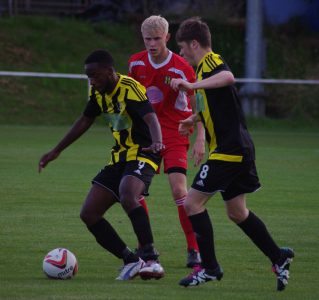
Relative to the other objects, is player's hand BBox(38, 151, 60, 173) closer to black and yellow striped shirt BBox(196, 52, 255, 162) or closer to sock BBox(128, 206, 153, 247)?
sock BBox(128, 206, 153, 247)

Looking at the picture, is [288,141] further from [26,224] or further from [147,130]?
[147,130]

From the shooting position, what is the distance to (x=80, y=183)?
14.8 metres

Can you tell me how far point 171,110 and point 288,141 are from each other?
15224 millimetres

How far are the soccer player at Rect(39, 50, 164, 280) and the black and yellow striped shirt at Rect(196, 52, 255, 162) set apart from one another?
0.47 meters

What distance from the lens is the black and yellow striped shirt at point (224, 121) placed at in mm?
7395

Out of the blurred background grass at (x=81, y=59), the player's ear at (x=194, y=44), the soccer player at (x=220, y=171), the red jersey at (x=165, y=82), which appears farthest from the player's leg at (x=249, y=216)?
the blurred background grass at (x=81, y=59)

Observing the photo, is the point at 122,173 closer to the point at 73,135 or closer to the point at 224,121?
the point at 73,135

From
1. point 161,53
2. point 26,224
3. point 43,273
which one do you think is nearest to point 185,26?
point 161,53

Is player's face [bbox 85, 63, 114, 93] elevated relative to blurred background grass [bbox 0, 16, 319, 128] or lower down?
elevated

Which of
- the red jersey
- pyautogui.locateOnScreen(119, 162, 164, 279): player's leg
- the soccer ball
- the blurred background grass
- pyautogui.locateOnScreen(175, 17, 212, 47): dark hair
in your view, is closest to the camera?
pyautogui.locateOnScreen(175, 17, 212, 47): dark hair

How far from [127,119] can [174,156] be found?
1.10 m

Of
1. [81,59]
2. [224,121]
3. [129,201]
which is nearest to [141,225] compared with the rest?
[129,201]

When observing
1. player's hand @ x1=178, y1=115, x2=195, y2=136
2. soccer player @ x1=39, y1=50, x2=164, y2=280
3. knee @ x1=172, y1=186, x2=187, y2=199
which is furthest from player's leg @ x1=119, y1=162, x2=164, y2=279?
→ knee @ x1=172, y1=186, x2=187, y2=199

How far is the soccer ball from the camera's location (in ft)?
25.5
